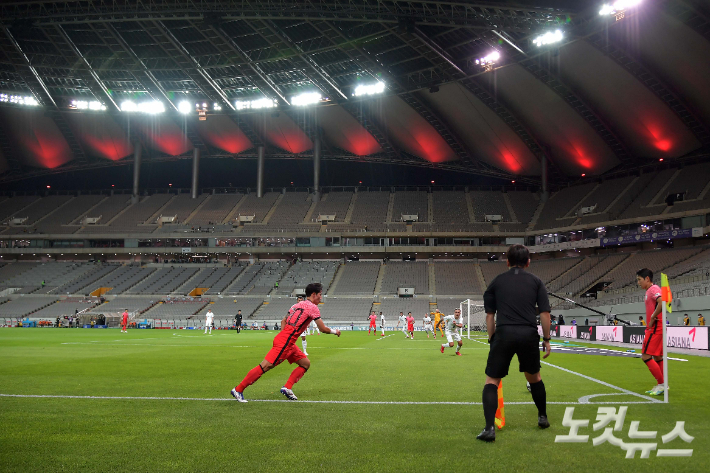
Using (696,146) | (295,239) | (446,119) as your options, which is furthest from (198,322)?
(696,146)

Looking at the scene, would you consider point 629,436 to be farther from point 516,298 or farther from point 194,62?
point 194,62

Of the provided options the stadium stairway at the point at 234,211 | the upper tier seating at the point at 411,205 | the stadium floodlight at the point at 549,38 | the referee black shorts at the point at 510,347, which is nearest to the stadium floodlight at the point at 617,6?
the stadium floodlight at the point at 549,38

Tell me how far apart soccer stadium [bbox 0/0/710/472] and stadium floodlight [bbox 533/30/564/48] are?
0.36 m

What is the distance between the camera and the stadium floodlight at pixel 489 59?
156 ft

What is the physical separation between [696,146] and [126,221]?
76018 mm

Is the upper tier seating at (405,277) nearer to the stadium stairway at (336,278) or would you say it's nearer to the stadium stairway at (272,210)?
the stadium stairway at (336,278)

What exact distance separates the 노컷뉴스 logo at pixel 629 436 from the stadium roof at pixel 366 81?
38418 mm

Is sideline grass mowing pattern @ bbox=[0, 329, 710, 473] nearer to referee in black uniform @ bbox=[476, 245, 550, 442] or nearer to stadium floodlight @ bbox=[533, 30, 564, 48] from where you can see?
referee in black uniform @ bbox=[476, 245, 550, 442]

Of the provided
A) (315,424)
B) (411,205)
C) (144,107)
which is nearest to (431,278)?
(411,205)

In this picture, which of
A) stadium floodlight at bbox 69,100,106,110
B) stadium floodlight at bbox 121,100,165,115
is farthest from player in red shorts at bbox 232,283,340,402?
stadium floodlight at bbox 69,100,106,110

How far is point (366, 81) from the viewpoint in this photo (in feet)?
192

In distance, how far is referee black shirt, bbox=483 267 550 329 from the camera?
581 centimetres

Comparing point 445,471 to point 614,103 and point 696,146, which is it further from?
point 696,146

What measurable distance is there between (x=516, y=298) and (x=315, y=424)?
3035mm
